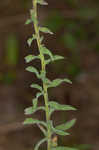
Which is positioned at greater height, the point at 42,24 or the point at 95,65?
the point at 42,24

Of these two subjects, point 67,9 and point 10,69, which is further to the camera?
point 67,9

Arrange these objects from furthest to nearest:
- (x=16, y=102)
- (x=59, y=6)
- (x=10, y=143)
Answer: (x=59, y=6) < (x=16, y=102) < (x=10, y=143)

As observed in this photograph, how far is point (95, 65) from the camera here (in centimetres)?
284

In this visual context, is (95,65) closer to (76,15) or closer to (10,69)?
(76,15)

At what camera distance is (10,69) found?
2.72 metres

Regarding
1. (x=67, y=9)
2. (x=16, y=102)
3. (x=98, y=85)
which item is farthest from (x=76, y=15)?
(x=16, y=102)

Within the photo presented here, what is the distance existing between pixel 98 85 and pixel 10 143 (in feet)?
2.85

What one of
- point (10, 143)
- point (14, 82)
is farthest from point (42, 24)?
point (10, 143)

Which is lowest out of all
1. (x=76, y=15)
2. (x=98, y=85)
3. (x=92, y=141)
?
(x=92, y=141)

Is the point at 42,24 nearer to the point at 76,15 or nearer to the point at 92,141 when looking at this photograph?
the point at 76,15

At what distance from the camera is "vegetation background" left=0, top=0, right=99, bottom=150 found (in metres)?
2.28

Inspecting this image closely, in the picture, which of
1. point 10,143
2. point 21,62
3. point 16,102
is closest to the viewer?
point 10,143

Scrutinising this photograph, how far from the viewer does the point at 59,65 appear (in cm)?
265

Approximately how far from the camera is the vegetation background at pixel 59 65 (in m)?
2.28
